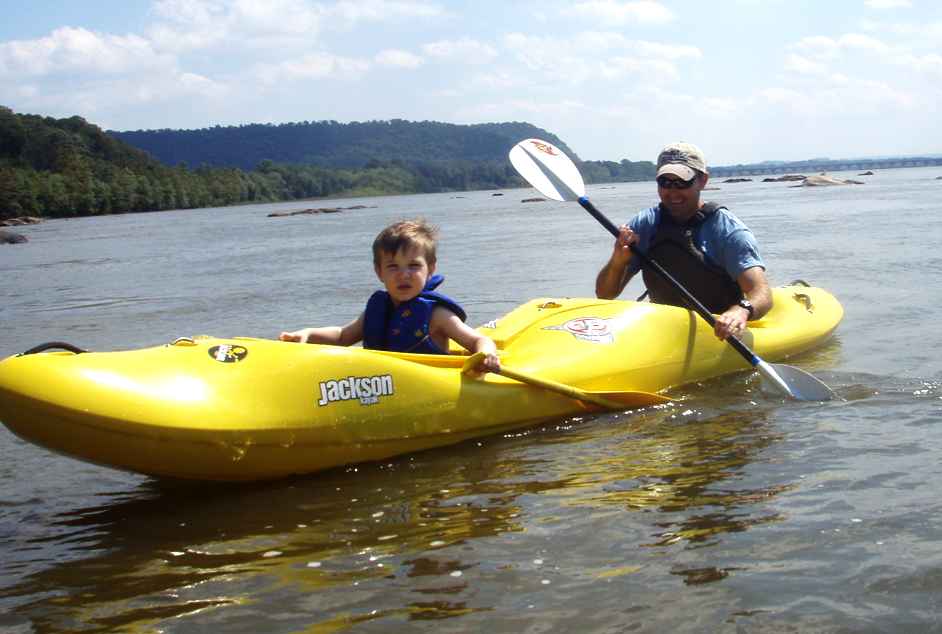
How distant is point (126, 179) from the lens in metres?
66.9

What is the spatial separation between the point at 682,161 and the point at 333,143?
186395mm

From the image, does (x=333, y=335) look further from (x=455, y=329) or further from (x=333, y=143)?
(x=333, y=143)

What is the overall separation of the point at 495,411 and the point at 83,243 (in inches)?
958

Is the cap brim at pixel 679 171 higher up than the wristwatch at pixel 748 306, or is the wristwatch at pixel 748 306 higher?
the cap brim at pixel 679 171

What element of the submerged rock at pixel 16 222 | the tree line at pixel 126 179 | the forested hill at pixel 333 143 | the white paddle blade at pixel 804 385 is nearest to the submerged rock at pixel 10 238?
the submerged rock at pixel 16 222

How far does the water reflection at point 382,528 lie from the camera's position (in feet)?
9.37

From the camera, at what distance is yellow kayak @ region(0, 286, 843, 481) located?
11.4ft

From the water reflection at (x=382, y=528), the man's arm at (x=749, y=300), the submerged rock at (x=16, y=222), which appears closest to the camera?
the water reflection at (x=382, y=528)

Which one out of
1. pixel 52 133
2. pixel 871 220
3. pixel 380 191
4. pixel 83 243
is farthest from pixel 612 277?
pixel 380 191

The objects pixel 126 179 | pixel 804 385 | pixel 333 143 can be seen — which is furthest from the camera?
pixel 333 143

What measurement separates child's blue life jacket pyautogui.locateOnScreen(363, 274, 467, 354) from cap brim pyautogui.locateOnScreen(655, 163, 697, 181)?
1763 millimetres

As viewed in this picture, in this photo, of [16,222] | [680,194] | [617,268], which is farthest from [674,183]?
[16,222]

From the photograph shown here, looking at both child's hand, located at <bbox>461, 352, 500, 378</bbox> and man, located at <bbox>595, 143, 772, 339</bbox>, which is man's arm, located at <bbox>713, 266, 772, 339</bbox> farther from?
child's hand, located at <bbox>461, 352, 500, 378</bbox>

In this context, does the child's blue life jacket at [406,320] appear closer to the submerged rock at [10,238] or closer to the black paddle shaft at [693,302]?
the black paddle shaft at [693,302]
